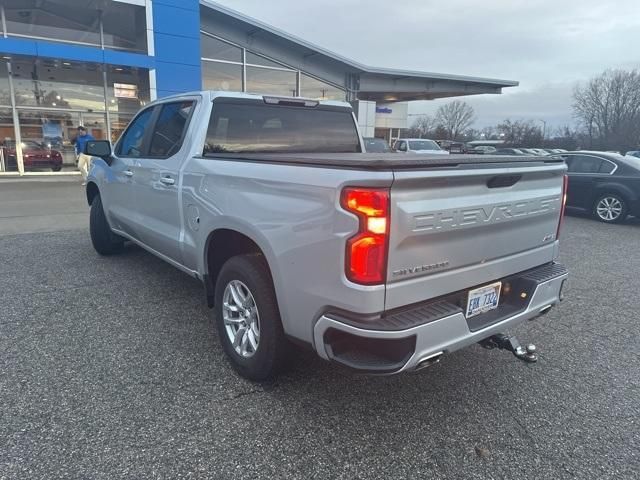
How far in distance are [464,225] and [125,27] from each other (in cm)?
1841

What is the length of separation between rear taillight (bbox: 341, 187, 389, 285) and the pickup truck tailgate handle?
2.62 feet

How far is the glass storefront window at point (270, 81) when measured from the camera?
20875 millimetres

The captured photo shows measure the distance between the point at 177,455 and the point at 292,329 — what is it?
86 centimetres

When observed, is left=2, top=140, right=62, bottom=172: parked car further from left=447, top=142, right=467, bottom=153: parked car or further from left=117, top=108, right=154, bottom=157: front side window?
left=447, top=142, right=467, bottom=153: parked car

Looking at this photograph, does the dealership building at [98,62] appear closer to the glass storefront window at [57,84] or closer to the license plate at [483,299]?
the glass storefront window at [57,84]

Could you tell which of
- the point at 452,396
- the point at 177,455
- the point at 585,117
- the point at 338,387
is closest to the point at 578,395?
the point at 452,396

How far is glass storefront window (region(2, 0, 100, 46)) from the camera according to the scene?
1511cm

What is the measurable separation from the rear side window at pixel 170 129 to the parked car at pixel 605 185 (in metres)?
9.47

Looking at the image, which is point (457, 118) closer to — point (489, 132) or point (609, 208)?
point (489, 132)

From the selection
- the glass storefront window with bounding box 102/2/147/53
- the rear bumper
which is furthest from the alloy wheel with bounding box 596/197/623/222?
the glass storefront window with bounding box 102/2/147/53

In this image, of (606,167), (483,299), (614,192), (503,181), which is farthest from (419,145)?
(483,299)

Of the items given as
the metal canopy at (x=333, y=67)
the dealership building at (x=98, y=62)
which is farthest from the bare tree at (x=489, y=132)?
the dealership building at (x=98, y=62)

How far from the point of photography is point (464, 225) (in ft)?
7.52

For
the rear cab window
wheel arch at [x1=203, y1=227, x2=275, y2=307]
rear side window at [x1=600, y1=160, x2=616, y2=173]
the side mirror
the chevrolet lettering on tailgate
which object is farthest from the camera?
rear side window at [x1=600, y1=160, x2=616, y2=173]
